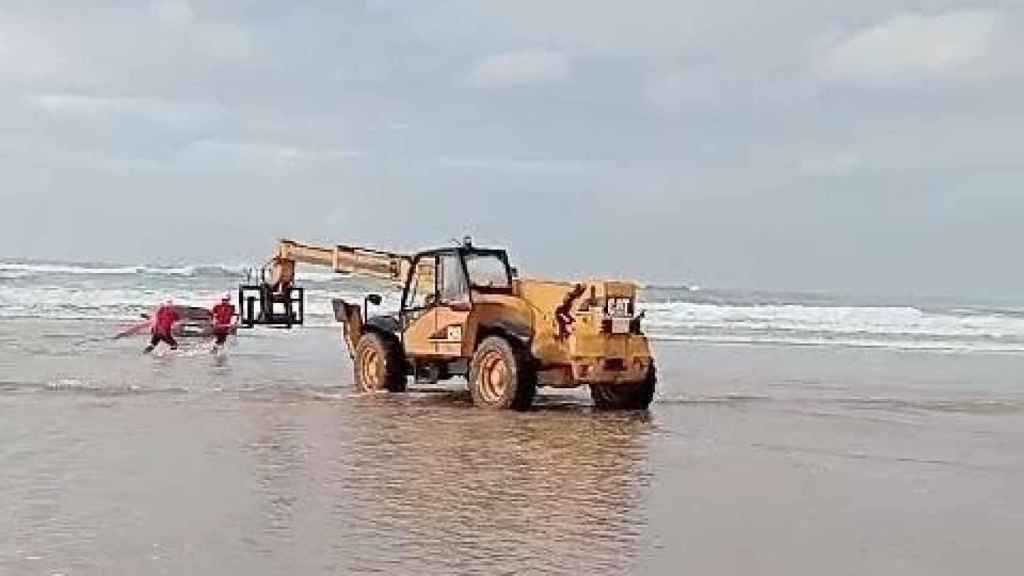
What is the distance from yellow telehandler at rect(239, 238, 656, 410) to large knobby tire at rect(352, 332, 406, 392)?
0.04 feet

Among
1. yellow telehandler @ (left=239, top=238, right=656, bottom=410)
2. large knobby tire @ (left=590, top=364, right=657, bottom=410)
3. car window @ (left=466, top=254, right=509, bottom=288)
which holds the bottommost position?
large knobby tire @ (left=590, top=364, right=657, bottom=410)

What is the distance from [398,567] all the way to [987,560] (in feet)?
11.5

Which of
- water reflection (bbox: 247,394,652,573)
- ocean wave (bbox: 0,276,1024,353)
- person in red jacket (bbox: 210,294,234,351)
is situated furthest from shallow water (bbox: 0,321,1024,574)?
ocean wave (bbox: 0,276,1024,353)

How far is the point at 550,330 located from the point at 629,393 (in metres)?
1.26

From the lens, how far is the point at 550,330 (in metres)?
17.8

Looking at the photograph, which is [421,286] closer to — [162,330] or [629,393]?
[629,393]

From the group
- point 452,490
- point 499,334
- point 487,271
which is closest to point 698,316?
point 487,271

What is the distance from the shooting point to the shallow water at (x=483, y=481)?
8.52m

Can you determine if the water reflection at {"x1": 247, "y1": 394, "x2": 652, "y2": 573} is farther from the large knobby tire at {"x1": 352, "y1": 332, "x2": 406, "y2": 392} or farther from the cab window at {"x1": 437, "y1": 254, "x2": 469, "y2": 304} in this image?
the large knobby tire at {"x1": 352, "y1": 332, "x2": 406, "y2": 392}

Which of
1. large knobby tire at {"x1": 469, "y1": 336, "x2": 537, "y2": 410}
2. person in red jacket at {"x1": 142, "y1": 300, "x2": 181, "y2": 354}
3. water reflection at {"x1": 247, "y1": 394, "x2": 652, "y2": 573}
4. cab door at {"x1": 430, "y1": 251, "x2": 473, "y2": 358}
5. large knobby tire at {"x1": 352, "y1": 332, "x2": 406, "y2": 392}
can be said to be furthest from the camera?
person in red jacket at {"x1": 142, "y1": 300, "x2": 181, "y2": 354}

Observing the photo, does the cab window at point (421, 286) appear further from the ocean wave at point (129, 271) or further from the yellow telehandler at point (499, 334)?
the ocean wave at point (129, 271)

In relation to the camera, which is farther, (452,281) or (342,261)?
(342,261)

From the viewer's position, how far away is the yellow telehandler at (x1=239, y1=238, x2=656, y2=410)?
17516 mm

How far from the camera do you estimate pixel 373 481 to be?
11.2 m
